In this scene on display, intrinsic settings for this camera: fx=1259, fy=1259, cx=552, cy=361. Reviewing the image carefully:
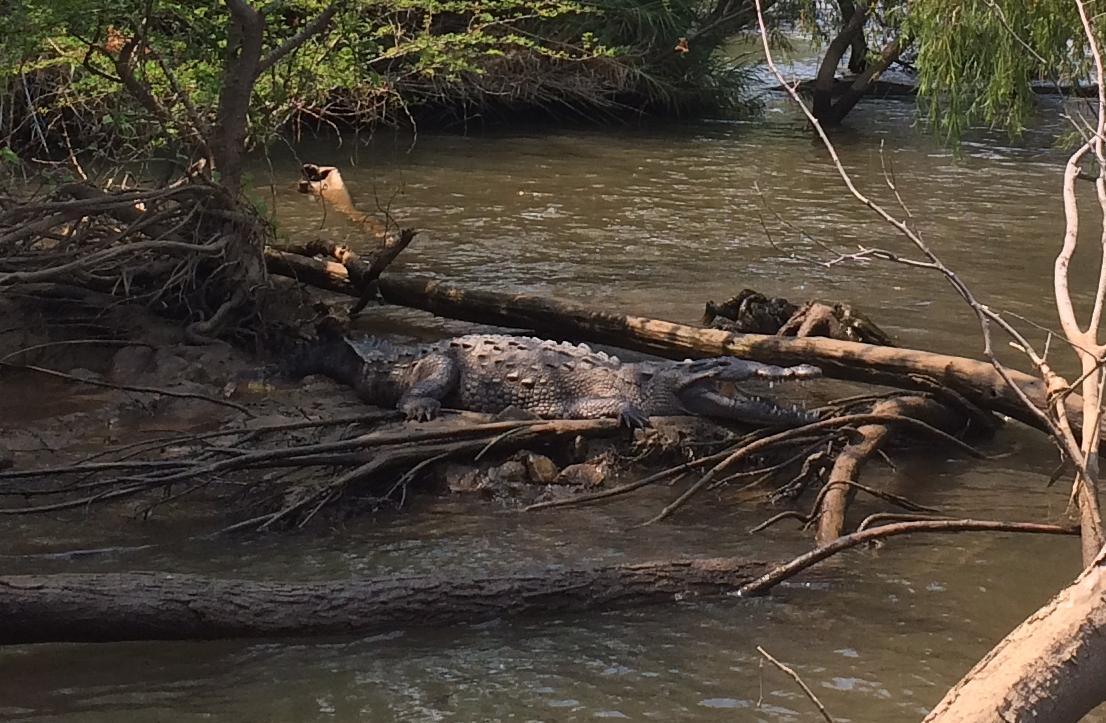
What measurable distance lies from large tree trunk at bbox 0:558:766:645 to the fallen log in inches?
74.1

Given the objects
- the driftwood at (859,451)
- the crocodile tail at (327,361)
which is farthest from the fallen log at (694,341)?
the crocodile tail at (327,361)

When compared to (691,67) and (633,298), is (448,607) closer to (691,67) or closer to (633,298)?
(633,298)

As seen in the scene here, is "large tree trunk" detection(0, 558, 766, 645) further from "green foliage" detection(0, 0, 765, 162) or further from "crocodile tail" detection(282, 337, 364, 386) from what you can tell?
"green foliage" detection(0, 0, 765, 162)

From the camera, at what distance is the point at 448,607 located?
14.3ft

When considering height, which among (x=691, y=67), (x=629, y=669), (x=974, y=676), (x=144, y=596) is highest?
(x=691, y=67)

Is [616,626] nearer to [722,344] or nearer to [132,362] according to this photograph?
[722,344]

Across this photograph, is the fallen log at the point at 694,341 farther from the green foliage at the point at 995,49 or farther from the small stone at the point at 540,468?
the green foliage at the point at 995,49

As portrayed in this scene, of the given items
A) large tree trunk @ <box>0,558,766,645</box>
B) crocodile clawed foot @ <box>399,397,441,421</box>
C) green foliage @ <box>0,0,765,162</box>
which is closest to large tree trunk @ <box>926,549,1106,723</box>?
large tree trunk @ <box>0,558,766,645</box>

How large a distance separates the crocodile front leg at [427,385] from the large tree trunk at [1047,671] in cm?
428

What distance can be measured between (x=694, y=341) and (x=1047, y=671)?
4.70 metres

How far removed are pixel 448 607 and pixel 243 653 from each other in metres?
0.70

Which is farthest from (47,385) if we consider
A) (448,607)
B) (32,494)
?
(448,607)

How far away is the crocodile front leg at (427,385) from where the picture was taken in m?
6.47

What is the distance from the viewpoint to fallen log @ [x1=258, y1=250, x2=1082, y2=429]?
5938 millimetres
